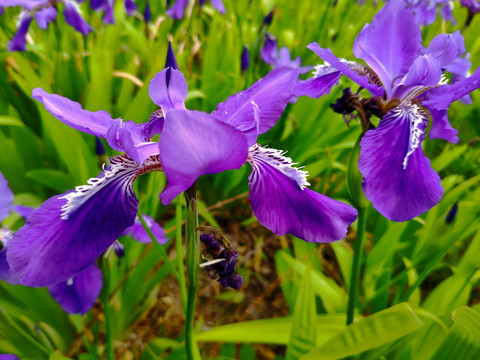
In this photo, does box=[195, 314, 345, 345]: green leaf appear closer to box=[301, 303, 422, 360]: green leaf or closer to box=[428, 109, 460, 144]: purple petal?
box=[301, 303, 422, 360]: green leaf

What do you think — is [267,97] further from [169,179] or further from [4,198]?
[4,198]

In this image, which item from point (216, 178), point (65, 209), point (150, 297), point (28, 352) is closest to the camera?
point (65, 209)

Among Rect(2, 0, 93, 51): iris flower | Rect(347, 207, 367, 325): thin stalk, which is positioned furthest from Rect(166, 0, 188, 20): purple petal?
Rect(347, 207, 367, 325): thin stalk

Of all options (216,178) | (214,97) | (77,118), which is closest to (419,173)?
(77,118)

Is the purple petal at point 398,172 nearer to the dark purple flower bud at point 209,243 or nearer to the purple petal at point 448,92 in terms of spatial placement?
the purple petal at point 448,92

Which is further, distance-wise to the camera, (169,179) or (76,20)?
(76,20)

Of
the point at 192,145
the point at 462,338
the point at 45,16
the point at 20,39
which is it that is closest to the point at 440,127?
the point at 462,338

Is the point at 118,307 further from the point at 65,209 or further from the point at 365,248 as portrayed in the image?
the point at 365,248

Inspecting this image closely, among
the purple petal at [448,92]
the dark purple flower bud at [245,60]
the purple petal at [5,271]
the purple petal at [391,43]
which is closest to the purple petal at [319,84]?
the purple petal at [391,43]
